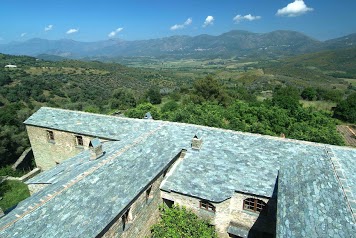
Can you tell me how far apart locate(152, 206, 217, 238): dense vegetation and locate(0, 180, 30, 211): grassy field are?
16.3m

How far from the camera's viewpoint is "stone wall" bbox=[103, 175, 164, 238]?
1216 centimetres

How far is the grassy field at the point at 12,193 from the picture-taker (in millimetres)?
23328

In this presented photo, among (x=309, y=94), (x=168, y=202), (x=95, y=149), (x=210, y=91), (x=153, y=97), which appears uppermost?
(x=95, y=149)

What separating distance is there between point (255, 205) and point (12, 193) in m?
23.1

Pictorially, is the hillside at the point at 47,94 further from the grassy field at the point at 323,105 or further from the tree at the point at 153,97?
the grassy field at the point at 323,105

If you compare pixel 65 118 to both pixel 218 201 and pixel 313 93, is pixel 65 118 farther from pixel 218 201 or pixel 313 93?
pixel 313 93

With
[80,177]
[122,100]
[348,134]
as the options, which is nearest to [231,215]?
[80,177]

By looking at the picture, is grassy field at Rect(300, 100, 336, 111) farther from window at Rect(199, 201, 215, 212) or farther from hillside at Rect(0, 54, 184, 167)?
window at Rect(199, 201, 215, 212)

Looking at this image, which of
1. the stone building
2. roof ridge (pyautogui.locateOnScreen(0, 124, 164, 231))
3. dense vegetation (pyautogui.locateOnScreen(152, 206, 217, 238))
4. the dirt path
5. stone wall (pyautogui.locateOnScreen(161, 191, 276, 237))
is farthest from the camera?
the dirt path

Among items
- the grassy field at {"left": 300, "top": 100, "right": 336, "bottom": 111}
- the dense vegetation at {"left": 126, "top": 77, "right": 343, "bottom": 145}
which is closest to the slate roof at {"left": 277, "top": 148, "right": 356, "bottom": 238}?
the dense vegetation at {"left": 126, "top": 77, "right": 343, "bottom": 145}

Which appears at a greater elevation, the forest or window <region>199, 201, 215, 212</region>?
window <region>199, 201, 215, 212</region>

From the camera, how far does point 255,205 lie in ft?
49.9

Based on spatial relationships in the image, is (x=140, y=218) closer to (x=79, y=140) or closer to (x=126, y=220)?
(x=126, y=220)

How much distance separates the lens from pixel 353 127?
170 ft
